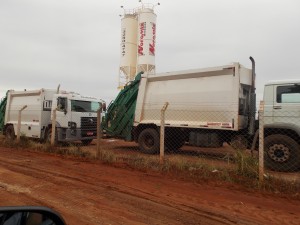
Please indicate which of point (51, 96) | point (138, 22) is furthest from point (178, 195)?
point (138, 22)

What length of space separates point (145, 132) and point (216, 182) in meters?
6.02

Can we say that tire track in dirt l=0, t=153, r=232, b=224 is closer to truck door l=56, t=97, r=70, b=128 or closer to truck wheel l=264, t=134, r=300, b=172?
truck wheel l=264, t=134, r=300, b=172

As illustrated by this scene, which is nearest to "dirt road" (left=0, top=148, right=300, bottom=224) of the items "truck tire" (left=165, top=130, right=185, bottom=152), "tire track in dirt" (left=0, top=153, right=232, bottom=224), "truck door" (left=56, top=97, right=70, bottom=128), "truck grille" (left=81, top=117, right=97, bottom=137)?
"tire track in dirt" (left=0, top=153, right=232, bottom=224)

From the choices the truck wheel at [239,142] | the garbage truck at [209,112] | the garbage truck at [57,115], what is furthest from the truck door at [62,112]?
the truck wheel at [239,142]

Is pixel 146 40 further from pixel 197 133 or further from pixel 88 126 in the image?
pixel 197 133

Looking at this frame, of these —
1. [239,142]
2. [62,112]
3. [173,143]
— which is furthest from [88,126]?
[239,142]

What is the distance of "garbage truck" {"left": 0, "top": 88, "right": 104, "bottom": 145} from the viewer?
14.8 m

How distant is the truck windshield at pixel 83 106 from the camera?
15.1 meters

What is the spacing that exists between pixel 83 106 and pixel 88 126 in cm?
96

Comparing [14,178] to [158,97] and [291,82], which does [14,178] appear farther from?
[291,82]

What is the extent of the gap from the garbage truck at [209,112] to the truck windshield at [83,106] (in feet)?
5.06

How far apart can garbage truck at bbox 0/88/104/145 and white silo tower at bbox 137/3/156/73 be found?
41.6ft

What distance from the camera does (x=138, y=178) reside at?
748 centimetres

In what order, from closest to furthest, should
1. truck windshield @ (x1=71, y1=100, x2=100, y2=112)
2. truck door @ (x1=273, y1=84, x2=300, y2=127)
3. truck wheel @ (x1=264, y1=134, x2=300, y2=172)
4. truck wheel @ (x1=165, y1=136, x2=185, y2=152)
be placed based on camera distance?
1. truck wheel @ (x1=264, y1=134, x2=300, y2=172)
2. truck door @ (x1=273, y1=84, x2=300, y2=127)
3. truck wheel @ (x1=165, y1=136, x2=185, y2=152)
4. truck windshield @ (x1=71, y1=100, x2=100, y2=112)
